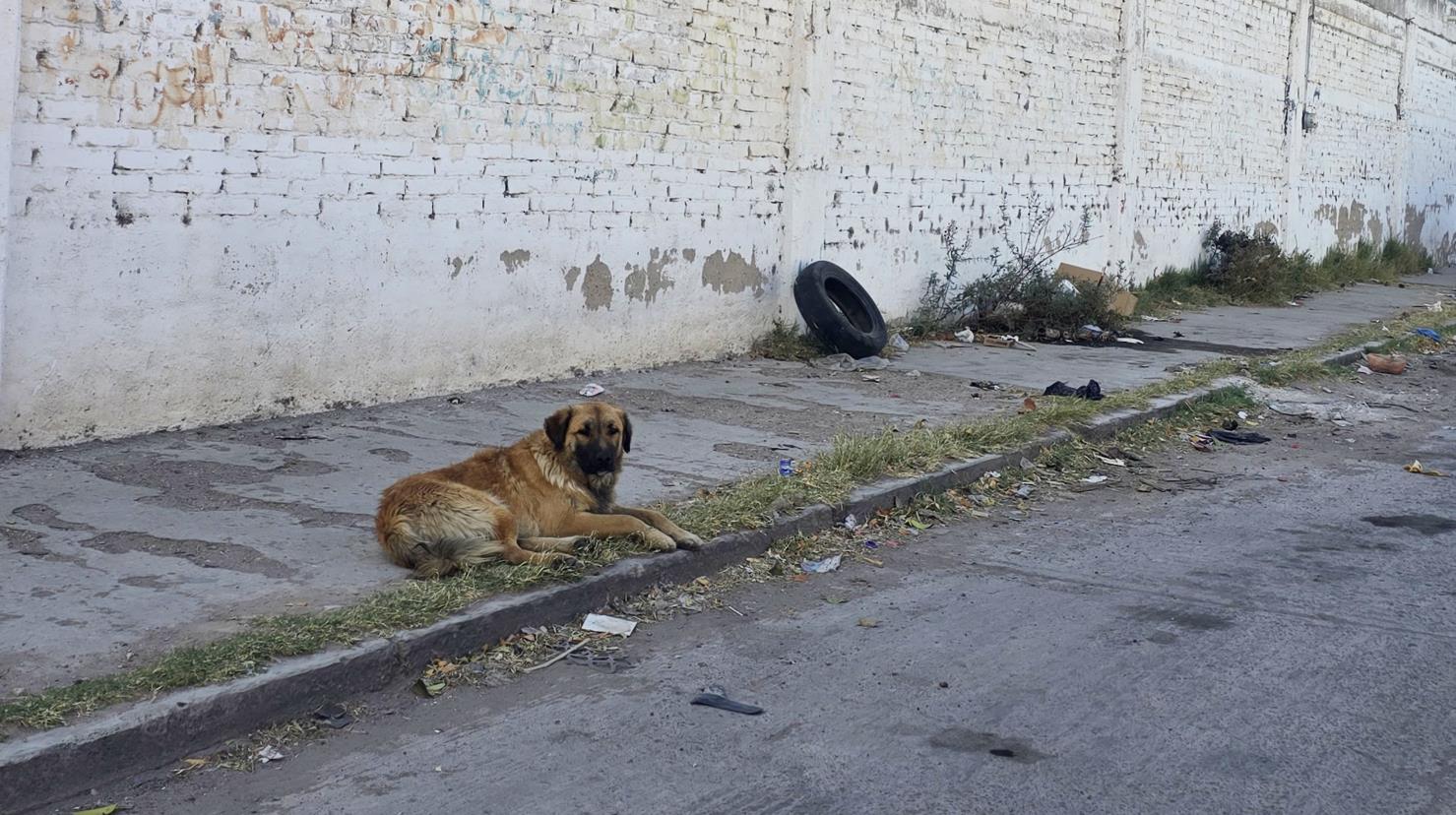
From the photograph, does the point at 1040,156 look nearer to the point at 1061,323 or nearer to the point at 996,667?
the point at 1061,323

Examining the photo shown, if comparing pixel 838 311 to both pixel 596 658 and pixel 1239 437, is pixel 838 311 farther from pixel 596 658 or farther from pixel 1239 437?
pixel 596 658

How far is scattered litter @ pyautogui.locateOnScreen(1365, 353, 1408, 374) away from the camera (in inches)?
529

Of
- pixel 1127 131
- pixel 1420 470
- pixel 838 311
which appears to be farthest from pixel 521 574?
pixel 1127 131

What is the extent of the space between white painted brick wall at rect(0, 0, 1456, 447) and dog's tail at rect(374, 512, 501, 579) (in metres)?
2.76

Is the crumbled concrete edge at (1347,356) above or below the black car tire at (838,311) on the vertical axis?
below

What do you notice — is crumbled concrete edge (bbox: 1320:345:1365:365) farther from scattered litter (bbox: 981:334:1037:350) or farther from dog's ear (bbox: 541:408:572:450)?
dog's ear (bbox: 541:408:572:450)

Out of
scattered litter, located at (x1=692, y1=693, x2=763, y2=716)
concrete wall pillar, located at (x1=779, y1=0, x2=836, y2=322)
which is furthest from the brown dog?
concrete wall pillar, located at (x1=779, y1=0, x2=836, y2=322)

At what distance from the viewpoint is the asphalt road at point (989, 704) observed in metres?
3.98

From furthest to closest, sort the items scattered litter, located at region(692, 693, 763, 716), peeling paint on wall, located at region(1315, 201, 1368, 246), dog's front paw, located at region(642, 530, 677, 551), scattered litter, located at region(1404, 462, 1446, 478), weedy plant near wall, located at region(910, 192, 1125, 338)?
peeling paint on wall, located at region(1315, 201, 1368, 246) → weedy plant near wall, located at region(910, 192, 1125, 338) → scattered litter, located at region(1404, 462, 1446, 478) → dog's front paw, located at region(642, 530, 677, 551) → scattered litter, located at region(692, 693, 763, 716)

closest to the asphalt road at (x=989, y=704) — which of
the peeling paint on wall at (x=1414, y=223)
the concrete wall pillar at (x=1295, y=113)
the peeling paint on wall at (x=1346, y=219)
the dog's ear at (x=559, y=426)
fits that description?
the dog's ear at (x=559, y=426)

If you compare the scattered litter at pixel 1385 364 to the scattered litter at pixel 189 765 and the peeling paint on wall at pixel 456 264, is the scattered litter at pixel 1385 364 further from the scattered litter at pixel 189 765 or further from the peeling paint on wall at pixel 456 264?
the scattered litter at pixel 189 765

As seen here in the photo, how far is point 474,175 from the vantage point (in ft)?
30.9

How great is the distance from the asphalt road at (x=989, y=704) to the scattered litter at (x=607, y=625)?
6cm

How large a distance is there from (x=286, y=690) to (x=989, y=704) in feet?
7.33
